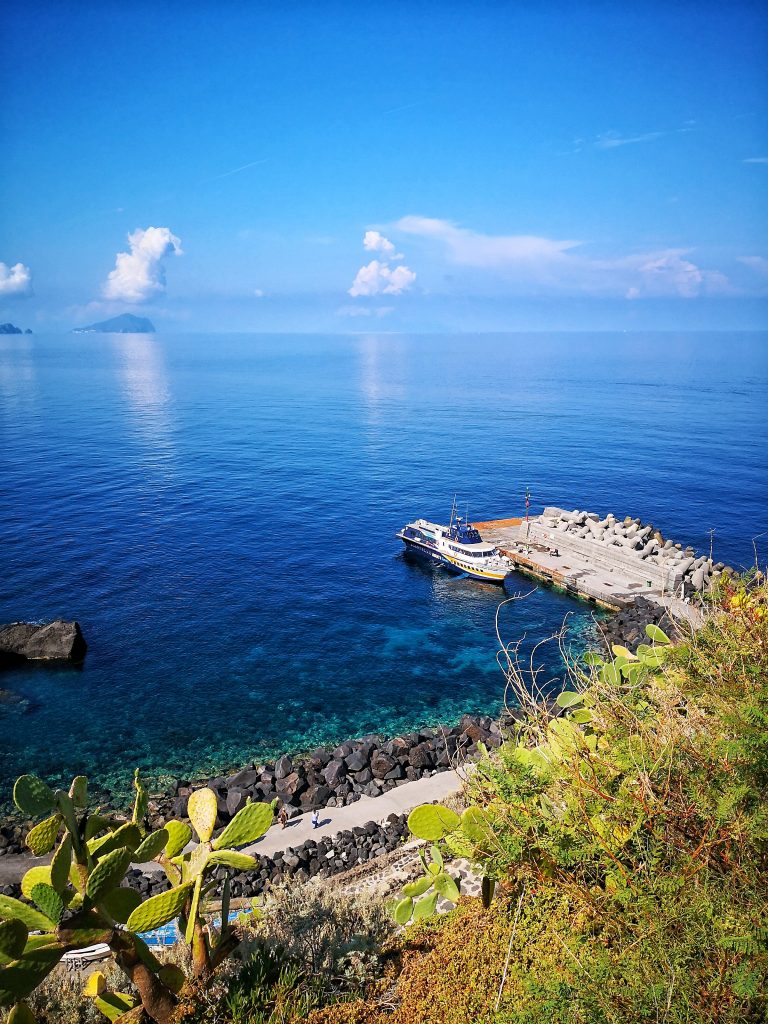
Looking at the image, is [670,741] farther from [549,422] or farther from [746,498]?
[549,422]

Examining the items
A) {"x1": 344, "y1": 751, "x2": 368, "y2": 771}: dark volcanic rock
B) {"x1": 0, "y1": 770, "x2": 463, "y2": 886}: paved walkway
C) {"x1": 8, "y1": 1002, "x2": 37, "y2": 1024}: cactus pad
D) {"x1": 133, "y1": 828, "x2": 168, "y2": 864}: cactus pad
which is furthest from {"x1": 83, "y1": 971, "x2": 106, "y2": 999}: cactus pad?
{"x1": 344, "y1": 751, "x2": 368, "y2": 771}: dark volcanic rock

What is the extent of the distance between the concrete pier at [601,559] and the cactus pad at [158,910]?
39427 millimetres

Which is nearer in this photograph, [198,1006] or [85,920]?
[85,920]

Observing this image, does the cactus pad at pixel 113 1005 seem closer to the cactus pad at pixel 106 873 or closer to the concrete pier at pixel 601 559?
the cactus pad at pixel 106 873

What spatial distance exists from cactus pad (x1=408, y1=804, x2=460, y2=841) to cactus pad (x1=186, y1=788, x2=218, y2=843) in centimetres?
261

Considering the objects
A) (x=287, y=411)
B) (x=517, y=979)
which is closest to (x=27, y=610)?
(x=517, y=979)

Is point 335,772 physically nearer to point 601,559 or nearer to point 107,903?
point 107,903

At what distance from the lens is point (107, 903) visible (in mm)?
6254

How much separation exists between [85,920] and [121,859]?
640 millimetres

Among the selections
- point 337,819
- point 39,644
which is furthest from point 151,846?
point 39,644

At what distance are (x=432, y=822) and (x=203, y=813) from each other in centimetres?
303

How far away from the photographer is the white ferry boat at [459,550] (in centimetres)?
4822

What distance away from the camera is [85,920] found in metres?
5.92

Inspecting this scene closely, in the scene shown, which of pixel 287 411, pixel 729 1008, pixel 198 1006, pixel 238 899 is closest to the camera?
pixel 729 1008
